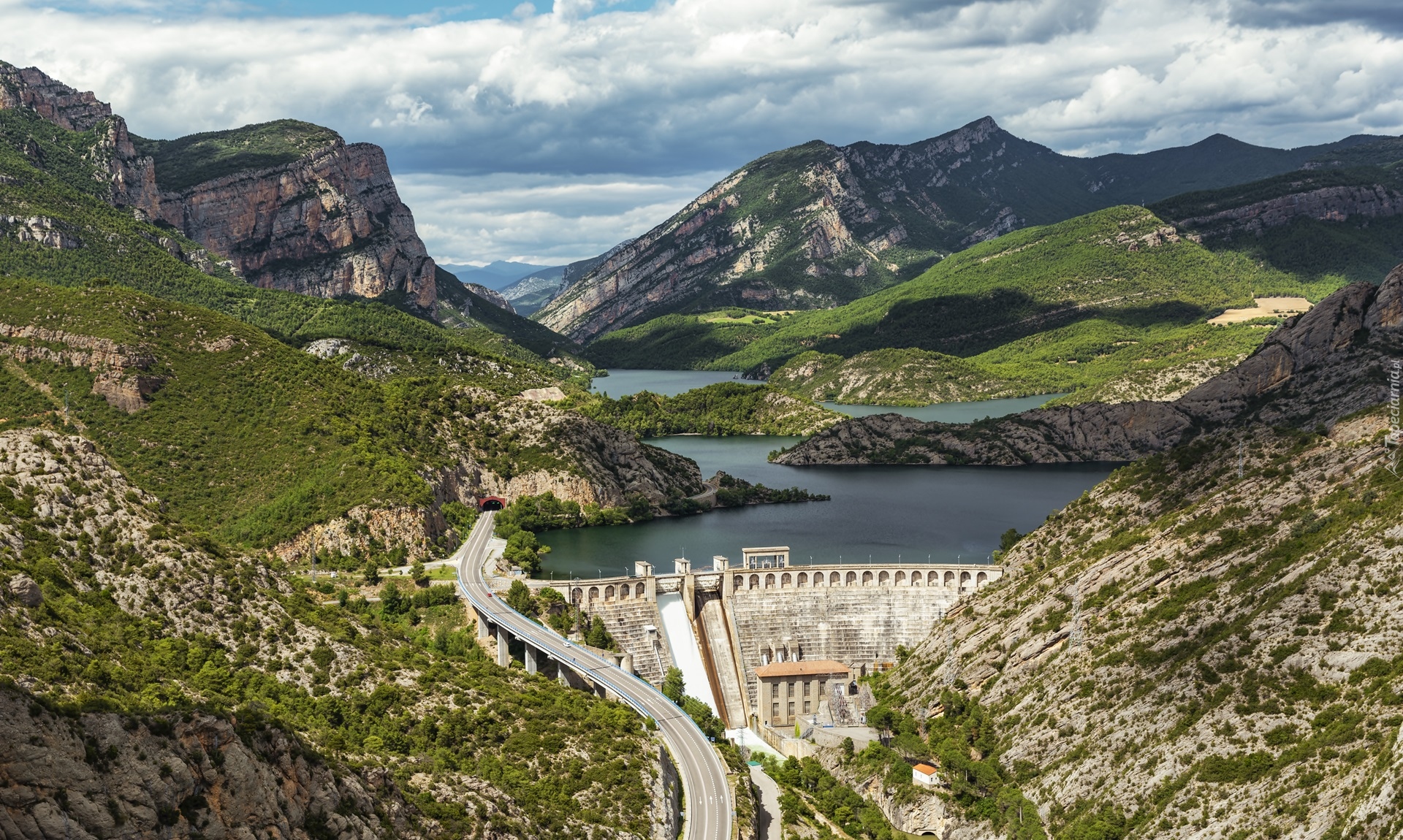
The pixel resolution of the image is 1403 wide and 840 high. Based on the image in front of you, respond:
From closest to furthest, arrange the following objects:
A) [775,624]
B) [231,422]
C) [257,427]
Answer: [775,624], [231,422], [257,427]

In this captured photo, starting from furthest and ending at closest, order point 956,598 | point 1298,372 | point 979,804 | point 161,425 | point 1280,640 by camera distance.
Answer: point 1298,372 → point 161,425 → point 956,598 → point 979,804 → point 1280,640

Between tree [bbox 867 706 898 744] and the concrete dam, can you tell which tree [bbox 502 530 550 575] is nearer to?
the concrete dam

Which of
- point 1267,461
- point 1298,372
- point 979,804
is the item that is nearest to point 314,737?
point 979,804

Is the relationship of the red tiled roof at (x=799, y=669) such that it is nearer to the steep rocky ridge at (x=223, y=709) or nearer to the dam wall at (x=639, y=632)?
the dam wall at (x=639, y=632)

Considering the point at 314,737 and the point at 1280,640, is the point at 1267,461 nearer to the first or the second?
the point at 1280,640

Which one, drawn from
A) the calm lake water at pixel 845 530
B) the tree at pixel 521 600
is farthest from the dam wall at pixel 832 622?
the tree at pixel 521 600

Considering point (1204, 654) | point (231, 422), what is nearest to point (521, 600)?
point (231, 422)

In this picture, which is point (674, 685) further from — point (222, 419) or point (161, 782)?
point (161, 782)
